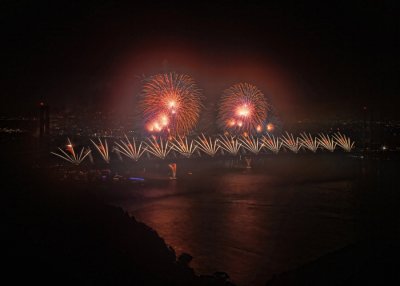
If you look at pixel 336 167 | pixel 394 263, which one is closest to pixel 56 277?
pixel 394 263

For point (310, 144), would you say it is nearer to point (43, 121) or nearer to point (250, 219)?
point (43, 121)

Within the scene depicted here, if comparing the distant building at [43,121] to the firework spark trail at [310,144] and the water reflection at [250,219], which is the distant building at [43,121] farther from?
the firework spark trail at [310,144]

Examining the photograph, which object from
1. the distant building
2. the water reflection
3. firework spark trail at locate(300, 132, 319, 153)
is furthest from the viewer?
firework spark trail at locate(300, 132, 319, 153)

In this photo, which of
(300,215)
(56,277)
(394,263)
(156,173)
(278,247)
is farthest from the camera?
(156,173)

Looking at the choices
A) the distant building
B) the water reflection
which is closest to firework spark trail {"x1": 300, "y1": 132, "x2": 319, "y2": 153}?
the water reflection

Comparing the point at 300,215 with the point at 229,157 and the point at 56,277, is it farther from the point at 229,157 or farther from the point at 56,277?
the point at 229,157

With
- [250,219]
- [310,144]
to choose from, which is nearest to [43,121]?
[250,219]

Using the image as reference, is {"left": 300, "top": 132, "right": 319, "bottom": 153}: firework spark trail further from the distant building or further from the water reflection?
the distant building

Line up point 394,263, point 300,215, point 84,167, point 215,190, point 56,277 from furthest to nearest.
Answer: point 84,167, point 215,190, point 300,215, point 394,263, point 56,277

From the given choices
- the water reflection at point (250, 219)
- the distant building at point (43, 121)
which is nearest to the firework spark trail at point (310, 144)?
the water reflection at point (250, 219)
